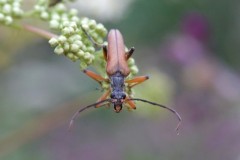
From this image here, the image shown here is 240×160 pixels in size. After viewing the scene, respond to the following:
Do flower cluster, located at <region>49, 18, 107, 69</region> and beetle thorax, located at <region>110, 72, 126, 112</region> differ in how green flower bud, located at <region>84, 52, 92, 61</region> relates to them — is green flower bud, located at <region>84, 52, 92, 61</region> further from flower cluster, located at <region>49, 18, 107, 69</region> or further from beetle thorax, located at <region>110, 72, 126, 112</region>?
beetle thorax, located at <region>110, 72, 126, 112</region>

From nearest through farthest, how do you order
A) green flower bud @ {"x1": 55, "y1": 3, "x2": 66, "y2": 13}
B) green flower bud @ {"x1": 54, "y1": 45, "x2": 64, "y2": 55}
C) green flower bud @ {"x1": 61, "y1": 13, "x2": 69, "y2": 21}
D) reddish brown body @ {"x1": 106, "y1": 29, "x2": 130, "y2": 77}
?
green flower bud @ {"x1": 54, "y1": 45, "x2": 64, "y2": 55}
reddish brown body @ {"x1": 106, "y1": 29, "x2": 130, "y2": 77}
green flower bud @ {"x1": 61, "y1": 13, "x2": 69, "y2": 21}
green flower bud @ {"x1": 55, "y1": 3, "x2": 66, "y2": 13}

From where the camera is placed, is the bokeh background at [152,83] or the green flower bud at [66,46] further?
the bokeh background at [152,83]

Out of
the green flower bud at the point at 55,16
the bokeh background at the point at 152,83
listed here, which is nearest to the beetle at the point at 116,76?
the green flower bud at the point at 55,16

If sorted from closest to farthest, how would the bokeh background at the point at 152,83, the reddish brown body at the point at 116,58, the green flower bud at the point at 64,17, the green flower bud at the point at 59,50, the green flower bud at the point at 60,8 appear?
the green flower bud at the point at 59,50
the reddish brown body at the point at 116,58
the green flower bud at the point at 64,17
the green flower bud at the point at 60,8
the bokeh background at the point at 152,83

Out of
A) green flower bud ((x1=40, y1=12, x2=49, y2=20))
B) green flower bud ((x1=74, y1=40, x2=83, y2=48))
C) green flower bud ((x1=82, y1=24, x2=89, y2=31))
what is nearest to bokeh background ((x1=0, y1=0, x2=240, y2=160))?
green flower bud ((x1=40, y1=12, x2=49, y2=20))

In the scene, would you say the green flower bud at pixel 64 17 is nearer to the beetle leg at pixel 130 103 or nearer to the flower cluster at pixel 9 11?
the flower cluster at pixel 9 11
